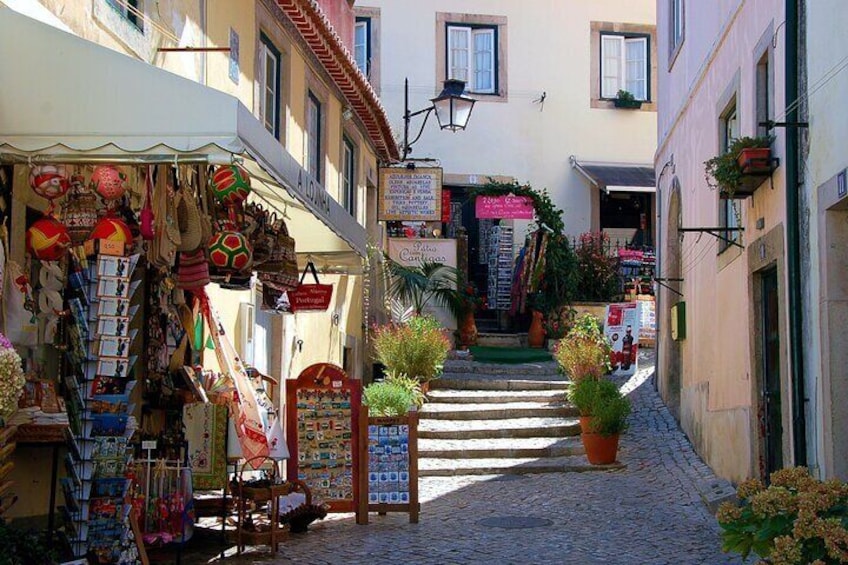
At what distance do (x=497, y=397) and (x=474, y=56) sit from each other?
33.1ft

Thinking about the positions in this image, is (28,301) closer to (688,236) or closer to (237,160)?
(237,160)

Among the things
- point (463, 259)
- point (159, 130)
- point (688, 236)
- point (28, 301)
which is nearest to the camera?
point (159, 130)

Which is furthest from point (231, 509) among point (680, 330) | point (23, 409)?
point (680, 330)

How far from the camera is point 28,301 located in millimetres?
7082

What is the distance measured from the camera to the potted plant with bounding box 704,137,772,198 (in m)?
9.86

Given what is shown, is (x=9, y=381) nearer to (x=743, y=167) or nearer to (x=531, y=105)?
(x=743, y=167)

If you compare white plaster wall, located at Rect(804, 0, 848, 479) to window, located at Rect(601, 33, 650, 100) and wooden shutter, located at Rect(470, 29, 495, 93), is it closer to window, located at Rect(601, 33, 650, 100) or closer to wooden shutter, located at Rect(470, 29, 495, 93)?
wooden shutter, located at Rect(470, 29, 495, 93)

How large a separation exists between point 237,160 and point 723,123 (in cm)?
723

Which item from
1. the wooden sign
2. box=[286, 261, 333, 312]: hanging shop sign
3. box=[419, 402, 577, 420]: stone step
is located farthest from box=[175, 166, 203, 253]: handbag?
box=[419, 402, 577, 420]: stone step

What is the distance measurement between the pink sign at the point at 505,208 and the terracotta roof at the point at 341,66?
275cm

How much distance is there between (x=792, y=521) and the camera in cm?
552

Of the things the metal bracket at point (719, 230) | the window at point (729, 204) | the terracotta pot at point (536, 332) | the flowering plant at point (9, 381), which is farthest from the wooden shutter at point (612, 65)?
the flowering plant at point (9, 381)

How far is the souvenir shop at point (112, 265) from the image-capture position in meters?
6.68

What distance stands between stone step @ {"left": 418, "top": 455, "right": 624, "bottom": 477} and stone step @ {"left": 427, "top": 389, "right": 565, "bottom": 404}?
2697 millimetres
